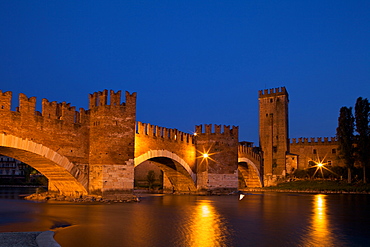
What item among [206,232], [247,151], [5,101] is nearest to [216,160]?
[247,151]

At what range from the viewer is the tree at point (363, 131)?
3738cm

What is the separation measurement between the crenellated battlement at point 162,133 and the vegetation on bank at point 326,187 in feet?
49.4

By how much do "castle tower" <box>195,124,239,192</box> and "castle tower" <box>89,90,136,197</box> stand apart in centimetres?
1045

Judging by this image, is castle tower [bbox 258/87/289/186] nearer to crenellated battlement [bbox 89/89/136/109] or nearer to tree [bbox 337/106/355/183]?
tree [bbox 337/106/355/183]

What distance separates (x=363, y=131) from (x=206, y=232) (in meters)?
31.6

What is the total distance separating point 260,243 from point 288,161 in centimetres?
4479

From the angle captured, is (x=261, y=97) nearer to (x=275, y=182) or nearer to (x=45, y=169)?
(x=275, y=182)

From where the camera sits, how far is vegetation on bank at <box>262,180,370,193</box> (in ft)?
119

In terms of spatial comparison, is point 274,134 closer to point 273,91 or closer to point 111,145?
point 273,91

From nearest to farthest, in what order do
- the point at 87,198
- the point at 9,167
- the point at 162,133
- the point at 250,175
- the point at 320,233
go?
1. the point at 320,233
2. the point at 87,198
3. the point at 162,133
4. the point at 250,175
5. the point at 9,167

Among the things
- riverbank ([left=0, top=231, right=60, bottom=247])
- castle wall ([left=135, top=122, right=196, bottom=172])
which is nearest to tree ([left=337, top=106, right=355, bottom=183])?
castle wall ([left=135, top=122, right=196, bottom=172])

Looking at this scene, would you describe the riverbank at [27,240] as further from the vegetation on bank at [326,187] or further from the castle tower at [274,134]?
the castle tower at [274,134]

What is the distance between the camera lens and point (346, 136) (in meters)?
38.0

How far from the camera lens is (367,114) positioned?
38.2 metres
